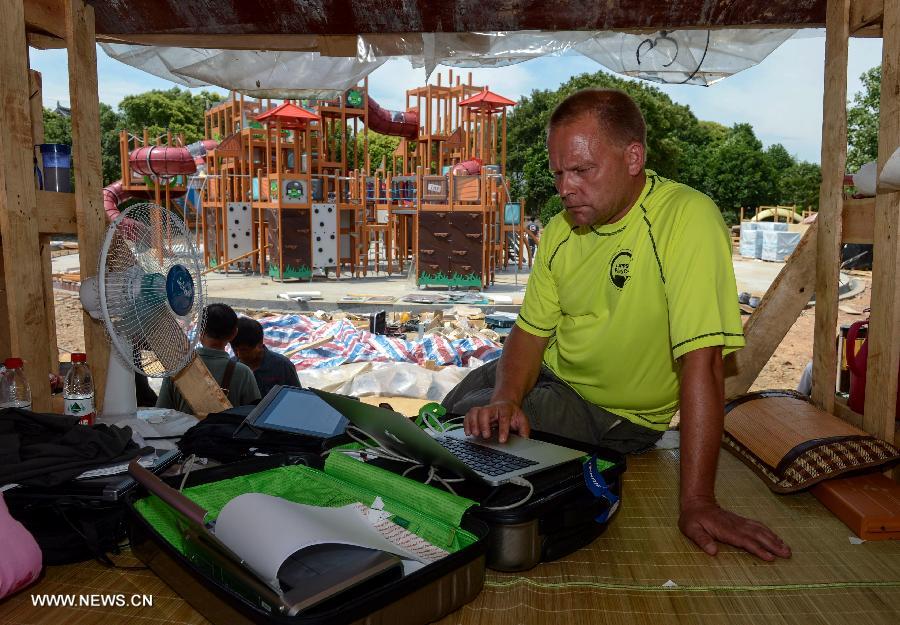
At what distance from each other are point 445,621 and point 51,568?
1.08 m

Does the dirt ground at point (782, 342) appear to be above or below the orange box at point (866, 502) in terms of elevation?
below

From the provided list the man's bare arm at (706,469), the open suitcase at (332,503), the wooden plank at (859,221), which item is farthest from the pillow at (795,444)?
the open suitcase at (332,503)

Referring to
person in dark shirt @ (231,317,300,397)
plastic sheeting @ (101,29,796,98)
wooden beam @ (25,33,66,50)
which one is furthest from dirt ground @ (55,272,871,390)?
wooden beam @ (25,33,66,50)

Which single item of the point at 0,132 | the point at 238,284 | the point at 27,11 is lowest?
the point at 238,284

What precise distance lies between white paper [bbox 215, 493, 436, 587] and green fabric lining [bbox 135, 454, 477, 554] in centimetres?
13

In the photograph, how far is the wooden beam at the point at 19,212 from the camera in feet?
8.87

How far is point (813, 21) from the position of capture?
→ 3186mm

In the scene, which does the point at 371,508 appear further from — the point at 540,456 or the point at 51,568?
the point at 51,568

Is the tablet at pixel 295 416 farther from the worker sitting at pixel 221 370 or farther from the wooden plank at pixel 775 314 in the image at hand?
the wooden plank at pixel 775 314

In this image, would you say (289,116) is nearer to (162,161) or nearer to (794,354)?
(162,161)

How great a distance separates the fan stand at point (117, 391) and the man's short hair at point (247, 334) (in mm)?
1740

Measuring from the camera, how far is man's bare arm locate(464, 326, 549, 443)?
2305mm

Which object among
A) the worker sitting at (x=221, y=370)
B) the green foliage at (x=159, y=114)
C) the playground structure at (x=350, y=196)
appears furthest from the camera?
the green foliage at (x=159, y=114)

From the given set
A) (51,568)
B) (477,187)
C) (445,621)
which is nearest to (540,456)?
(445,621)
